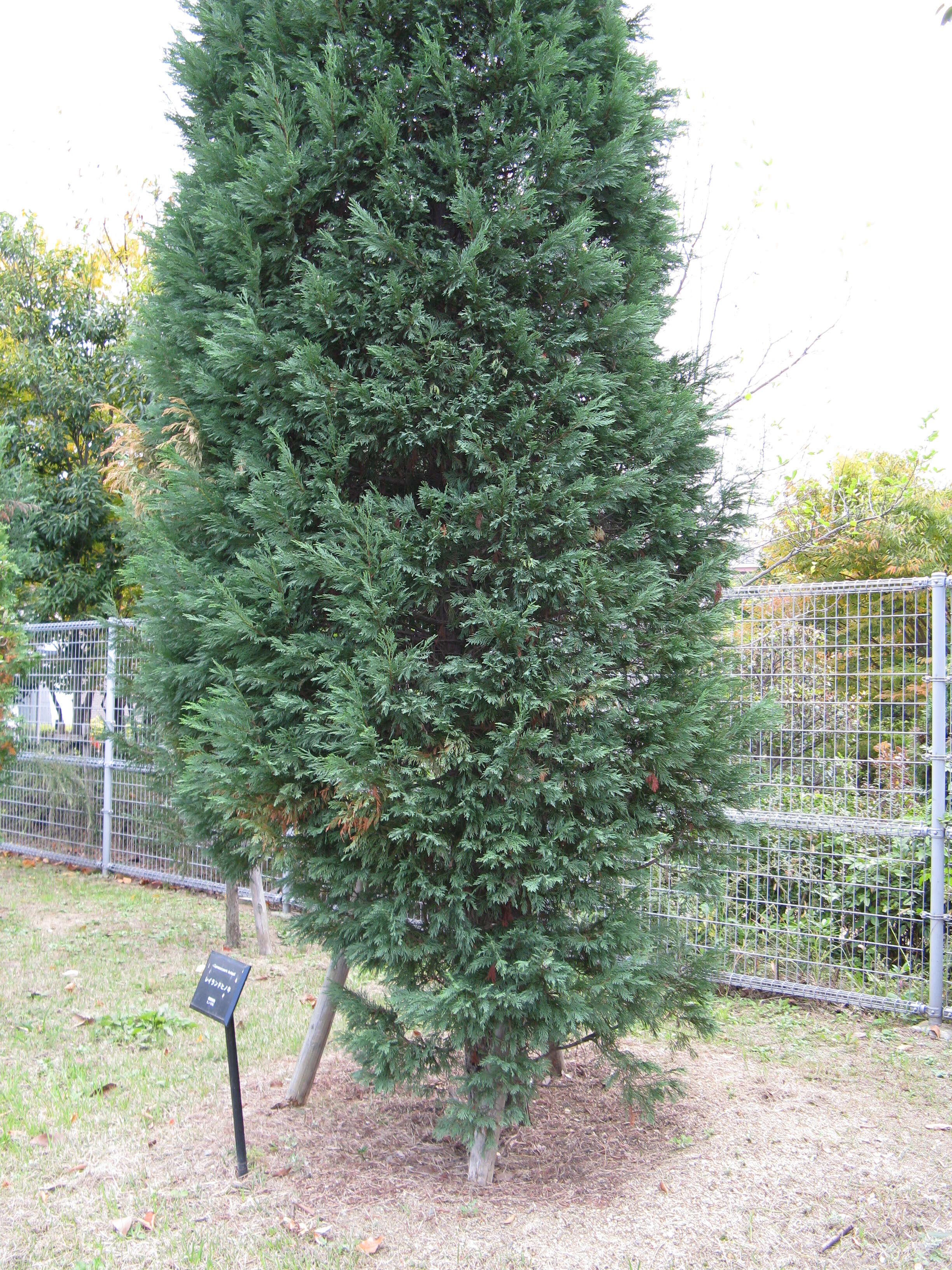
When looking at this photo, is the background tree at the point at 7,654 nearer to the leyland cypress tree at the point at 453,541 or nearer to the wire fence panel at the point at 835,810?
the leyland cypress tree at the point at 453,541

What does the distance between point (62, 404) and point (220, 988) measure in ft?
33.7

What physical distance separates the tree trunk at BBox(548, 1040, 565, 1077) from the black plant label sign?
1189 millimetres

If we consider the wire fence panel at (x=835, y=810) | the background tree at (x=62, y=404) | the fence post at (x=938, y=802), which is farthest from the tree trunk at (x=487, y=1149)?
the background tree at (x=62, y=404)

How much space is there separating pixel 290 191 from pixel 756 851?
4946 mm

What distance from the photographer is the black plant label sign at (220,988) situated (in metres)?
3.57

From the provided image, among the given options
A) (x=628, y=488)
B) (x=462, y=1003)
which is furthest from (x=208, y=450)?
(x=462, y=1003)

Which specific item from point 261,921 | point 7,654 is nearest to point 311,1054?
point 261,921

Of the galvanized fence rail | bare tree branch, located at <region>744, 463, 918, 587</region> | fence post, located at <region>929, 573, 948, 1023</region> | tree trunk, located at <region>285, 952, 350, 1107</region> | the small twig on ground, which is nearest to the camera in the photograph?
the small twig on ground

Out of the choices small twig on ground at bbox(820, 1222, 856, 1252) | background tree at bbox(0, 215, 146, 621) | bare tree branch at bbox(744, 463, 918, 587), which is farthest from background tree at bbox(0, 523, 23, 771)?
small twig on ground at bbox(820, 1222, 856, 1252)

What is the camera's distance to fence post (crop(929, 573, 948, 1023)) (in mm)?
5676

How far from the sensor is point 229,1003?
3.56 m

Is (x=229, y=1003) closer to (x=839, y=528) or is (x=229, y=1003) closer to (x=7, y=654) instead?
(x=7, y=654)

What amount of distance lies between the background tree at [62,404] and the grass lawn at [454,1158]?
23.4 feet

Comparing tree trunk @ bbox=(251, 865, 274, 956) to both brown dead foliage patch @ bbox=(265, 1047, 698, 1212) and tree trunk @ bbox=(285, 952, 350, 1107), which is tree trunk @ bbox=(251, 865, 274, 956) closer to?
brown dead foliage patch @ bbox=(265, 1047, 698, 1212)
